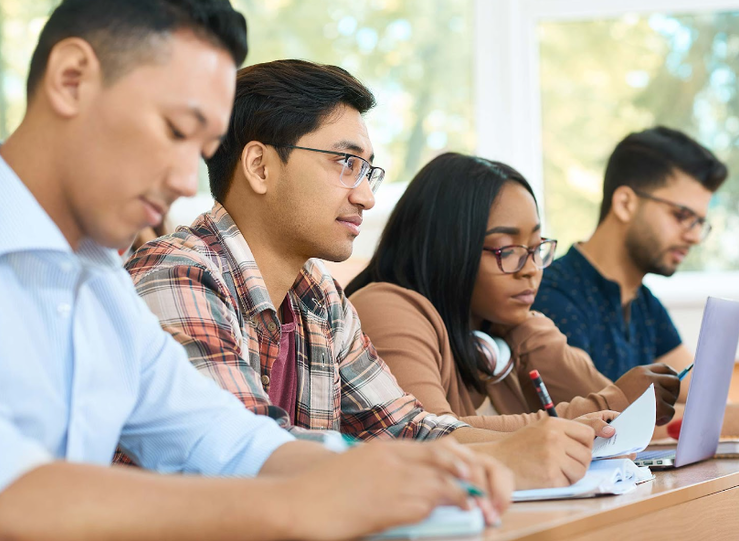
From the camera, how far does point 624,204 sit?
268 cm

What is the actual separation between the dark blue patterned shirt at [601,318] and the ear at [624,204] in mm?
234

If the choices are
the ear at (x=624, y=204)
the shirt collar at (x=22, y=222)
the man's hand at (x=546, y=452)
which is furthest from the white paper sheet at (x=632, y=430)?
the ear at (x=624, y=204)

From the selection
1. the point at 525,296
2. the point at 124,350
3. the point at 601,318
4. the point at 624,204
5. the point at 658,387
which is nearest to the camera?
the point at 124,350

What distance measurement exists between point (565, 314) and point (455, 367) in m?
0.59

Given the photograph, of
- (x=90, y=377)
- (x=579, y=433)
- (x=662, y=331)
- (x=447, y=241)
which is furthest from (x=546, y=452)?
(x=662, y=331)

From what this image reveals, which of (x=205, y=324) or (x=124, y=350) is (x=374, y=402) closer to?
(x=205, y=324)

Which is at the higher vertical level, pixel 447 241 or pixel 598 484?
pixel 447 241

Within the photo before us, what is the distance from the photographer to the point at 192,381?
2.97 ft

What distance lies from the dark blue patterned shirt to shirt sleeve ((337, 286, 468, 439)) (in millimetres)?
847

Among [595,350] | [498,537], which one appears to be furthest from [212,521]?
[595,350]

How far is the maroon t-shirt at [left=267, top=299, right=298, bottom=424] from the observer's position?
1.32m

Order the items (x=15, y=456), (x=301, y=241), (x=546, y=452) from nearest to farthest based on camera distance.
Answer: (x=15, y=456), (x=546, y=452), (x=301, y=241)

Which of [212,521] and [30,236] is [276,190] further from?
[212,521]

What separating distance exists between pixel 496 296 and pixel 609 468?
2.74ft
